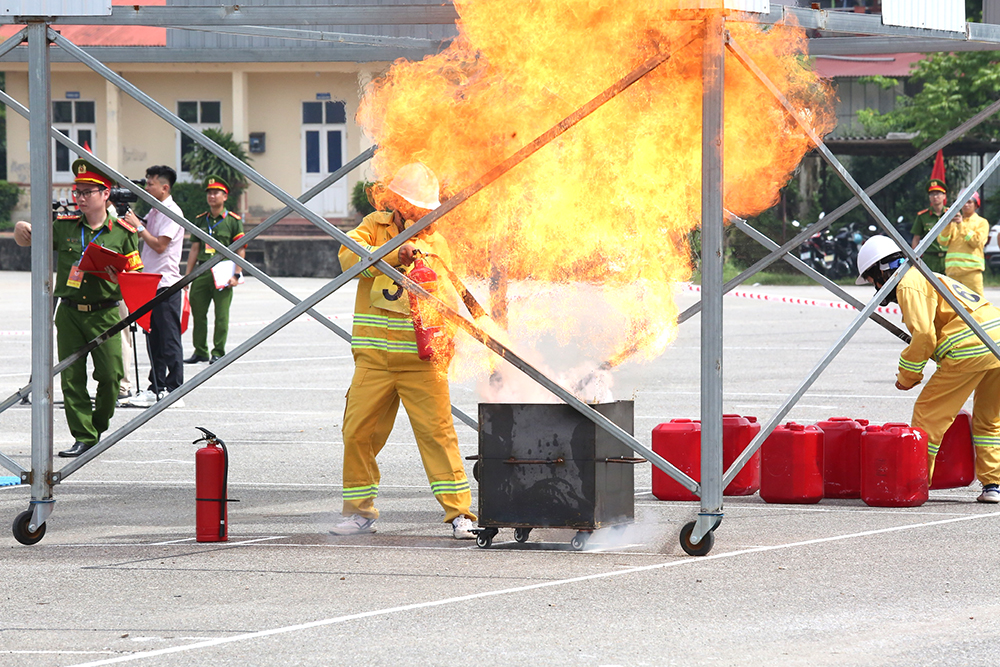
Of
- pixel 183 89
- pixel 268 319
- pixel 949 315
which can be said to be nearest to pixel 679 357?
pixel 268 319

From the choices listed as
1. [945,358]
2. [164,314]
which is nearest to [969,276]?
[945,358]

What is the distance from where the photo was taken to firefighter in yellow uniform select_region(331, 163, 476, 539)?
7.48 metres

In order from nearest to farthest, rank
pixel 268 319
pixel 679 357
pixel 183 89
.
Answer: pixel 679 357
pixel 268 319
pixel 183 89

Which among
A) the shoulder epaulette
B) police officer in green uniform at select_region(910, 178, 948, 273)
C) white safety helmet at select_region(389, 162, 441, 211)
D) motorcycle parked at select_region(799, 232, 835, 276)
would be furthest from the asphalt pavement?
motorcycle parked at select_region(799, 232, 835, 276)

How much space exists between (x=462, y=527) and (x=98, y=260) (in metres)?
3.68

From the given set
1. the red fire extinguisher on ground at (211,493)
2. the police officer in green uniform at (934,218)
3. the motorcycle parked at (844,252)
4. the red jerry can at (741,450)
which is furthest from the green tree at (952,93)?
the red fire extinguisher on ground at (211,493)

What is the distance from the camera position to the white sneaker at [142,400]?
1292cm

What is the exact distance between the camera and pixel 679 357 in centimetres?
1733

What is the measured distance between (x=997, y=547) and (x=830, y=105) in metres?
2.62

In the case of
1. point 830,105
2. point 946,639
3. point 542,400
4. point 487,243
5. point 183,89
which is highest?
point 183,89

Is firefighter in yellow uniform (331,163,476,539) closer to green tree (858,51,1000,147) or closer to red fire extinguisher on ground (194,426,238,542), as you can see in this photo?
red fire extinguisher on ground (194,426,238,542)

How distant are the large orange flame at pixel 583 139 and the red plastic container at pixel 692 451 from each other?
95 centimetres

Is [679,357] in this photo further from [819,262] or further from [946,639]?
[819,262]

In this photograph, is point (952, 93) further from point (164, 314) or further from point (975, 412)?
point (975, 412)
